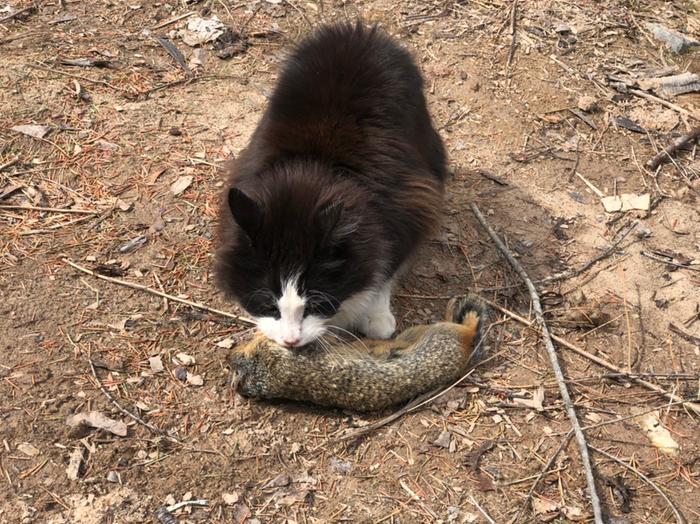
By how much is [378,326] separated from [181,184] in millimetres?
1907

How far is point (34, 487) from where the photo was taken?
346cm

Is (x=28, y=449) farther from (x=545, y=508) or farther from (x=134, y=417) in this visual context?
(x=545, y=508)

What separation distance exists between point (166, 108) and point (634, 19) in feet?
15.3

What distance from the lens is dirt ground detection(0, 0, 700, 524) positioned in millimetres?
3633

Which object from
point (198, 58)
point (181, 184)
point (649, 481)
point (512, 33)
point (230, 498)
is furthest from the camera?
point (512, 33)

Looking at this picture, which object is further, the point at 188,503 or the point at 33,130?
the point at 33,130

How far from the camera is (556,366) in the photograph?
418 cm

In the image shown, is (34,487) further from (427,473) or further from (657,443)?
(657,443)

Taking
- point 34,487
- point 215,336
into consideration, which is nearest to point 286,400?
point 215,336

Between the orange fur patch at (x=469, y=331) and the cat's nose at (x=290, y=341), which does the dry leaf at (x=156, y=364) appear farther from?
the orange fur patch at (x=469, y=331)

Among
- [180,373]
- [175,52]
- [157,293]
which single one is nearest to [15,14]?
[175,52]

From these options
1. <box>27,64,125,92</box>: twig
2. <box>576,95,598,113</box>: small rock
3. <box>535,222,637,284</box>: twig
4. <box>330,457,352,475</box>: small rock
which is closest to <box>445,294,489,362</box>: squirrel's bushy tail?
<box>535,222,637,284</box>: twig

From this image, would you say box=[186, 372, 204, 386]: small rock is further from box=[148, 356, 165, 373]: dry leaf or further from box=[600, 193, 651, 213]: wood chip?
box=[600, 193, 651, 213]: wood chip

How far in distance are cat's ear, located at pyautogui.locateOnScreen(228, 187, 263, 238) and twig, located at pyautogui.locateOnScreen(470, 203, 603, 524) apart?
6.42ft
